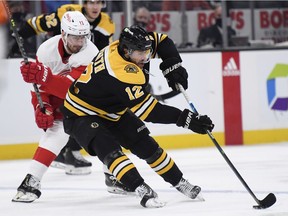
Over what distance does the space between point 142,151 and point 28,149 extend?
2681 mm

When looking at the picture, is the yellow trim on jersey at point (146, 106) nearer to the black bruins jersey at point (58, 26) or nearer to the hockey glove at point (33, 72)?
the hockey glove at point (33, 72)

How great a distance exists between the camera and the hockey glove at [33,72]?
4539mm

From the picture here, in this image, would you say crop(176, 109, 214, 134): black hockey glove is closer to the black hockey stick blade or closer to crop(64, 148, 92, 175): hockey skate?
the black hockey stick blade

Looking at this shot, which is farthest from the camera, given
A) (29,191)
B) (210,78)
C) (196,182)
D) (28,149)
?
(210,78)

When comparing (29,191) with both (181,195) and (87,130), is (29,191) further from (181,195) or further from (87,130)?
(181,195)

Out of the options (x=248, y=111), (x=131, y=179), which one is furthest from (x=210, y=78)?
(x=131, y=179)

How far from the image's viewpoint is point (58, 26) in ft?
20.3

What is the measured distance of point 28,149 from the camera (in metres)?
6.89

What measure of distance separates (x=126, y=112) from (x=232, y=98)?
3.05m

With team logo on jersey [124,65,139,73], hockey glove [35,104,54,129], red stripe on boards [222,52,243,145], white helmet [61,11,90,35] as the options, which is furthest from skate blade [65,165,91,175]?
team logo on jersey [124,65,139,73]

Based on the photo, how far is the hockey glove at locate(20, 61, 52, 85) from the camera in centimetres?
454

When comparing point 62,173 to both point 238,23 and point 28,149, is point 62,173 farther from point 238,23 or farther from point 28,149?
point 238,23

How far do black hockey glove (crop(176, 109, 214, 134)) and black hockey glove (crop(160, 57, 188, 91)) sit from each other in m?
0.27

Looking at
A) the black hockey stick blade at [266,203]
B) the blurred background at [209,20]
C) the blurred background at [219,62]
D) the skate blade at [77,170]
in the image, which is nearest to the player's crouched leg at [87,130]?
the black hockey stick blade at [266,203]
